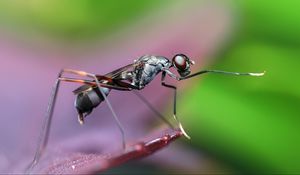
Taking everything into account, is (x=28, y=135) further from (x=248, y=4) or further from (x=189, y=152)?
(x=248, y=4)

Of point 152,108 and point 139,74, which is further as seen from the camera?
point 139,74

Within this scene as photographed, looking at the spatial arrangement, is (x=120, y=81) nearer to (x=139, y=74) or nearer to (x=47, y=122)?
(x=139, y=74)

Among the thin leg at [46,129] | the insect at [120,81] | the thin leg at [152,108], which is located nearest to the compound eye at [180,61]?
the insect at [120,81]

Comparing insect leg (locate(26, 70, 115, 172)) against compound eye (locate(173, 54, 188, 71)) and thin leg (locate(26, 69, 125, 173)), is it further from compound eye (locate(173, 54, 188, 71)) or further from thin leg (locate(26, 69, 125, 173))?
compound eye (locate(173, 54, 188, 71))

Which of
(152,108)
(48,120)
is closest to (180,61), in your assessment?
(152,108)

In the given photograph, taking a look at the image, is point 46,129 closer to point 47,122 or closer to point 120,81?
point 47,122

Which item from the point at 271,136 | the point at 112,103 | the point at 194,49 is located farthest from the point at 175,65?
the point at 271,136

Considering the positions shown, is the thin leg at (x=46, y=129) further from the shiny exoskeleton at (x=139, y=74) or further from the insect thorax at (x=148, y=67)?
the insect thorax at (x=148, y=67)

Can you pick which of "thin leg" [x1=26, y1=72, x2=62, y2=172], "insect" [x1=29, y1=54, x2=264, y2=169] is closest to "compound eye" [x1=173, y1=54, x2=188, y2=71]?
"insect" [x1=29, y1=54, x2=264, y2=169]
